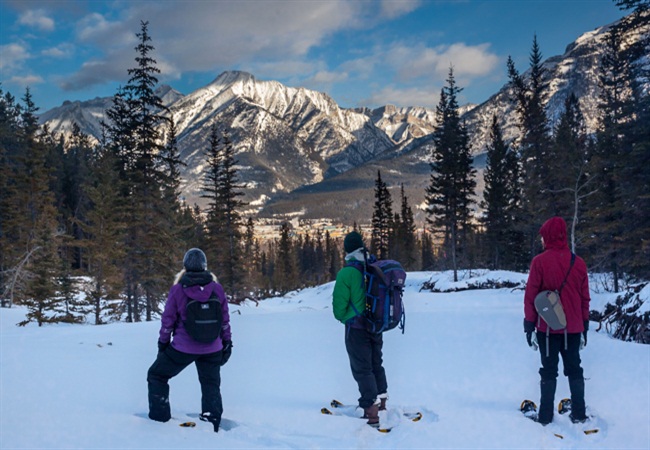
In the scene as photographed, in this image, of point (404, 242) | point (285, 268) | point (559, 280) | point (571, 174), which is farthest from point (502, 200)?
point (285, 268)

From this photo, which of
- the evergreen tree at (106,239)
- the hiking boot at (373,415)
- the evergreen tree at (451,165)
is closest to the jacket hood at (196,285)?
the hiking boot at (373,415)

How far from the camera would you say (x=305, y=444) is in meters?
4.36

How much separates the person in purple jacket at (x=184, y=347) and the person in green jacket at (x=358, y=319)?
135cm

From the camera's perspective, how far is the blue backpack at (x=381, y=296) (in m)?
5.01

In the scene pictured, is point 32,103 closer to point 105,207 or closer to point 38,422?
point 105,207

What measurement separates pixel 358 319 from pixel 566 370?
2464 millimetres

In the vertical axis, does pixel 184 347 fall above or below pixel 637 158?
below

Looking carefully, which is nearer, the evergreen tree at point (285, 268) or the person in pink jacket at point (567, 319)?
the person in pink jacket at point (567, 319)

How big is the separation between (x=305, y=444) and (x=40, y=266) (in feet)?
64.9

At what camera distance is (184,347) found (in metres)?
4.55

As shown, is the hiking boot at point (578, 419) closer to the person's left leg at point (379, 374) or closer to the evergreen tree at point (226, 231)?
the person's left leg at point (379, 374)

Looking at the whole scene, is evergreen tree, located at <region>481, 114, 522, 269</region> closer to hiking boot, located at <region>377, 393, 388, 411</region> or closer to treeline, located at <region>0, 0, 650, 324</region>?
treeline, located at <region>0, 0, 650, 324</region>

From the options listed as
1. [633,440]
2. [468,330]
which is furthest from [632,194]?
[633,440]

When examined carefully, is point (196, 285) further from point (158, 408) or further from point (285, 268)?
point (285, 268)
